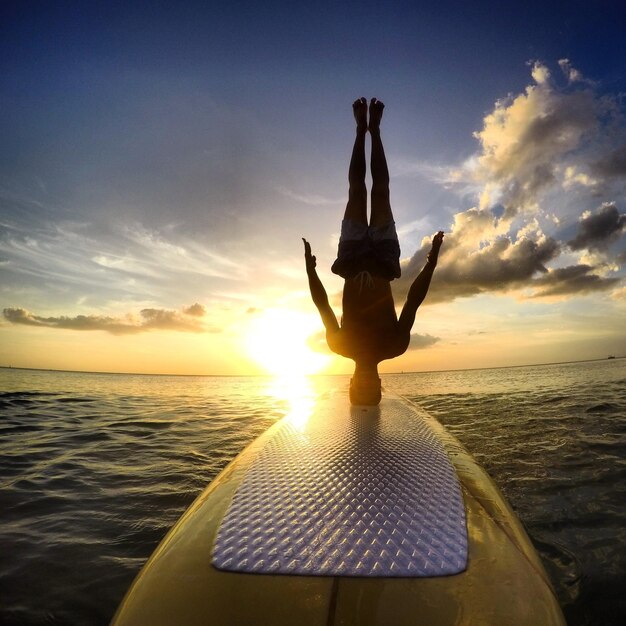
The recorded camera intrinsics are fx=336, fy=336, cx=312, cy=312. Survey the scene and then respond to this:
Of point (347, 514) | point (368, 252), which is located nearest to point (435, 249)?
point (368, 252)

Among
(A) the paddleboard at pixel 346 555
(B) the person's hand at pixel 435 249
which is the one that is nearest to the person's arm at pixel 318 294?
(B) the person's hand at pixel 435 249

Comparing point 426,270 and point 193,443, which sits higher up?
point 426,270

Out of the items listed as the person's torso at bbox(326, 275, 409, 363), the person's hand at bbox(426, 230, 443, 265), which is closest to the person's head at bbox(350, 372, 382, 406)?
the person's torso at bbox(326, 275, 409, 363)

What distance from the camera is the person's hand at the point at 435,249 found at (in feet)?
12.3

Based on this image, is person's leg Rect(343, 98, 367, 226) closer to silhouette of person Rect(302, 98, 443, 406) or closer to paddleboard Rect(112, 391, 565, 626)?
silhouette of person Rect(302, 98, 443, 406)

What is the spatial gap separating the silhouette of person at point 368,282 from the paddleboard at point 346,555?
7.44ft

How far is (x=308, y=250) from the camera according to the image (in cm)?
389

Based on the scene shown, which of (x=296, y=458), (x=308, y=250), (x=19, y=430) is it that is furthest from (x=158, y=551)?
(x=19, y=430)

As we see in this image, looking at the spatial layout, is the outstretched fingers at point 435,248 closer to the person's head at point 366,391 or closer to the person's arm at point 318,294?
the person's arm at point 318,294

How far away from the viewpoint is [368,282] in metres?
3.88

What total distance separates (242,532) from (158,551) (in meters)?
0.30

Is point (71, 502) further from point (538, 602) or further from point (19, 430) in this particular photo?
point (19, 430)

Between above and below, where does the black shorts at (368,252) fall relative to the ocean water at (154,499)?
above

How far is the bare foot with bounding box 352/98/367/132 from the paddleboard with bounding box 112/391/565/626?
13.9 feet
